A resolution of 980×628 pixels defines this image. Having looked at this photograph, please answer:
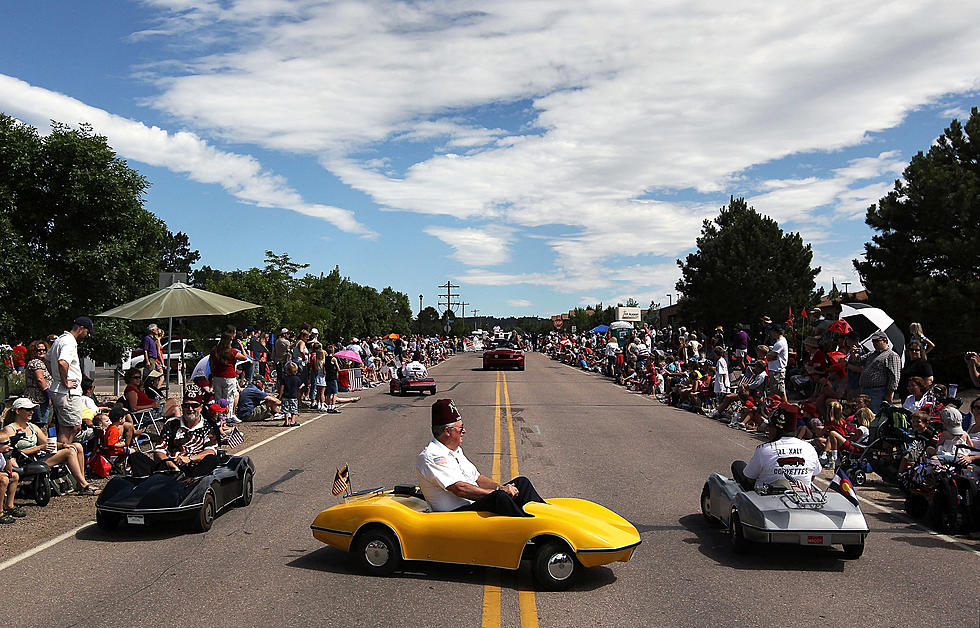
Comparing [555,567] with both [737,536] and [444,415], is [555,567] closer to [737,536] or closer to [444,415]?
[444,415]

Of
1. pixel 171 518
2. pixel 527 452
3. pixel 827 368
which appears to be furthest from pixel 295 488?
pixel 827 368

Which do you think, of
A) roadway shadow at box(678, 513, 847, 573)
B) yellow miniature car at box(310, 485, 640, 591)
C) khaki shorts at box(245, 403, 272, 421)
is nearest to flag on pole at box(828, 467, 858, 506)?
roadway shadow at box(678, 513, 847, 573)

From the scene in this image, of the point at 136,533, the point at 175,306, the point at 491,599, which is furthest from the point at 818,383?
the point at 175,306

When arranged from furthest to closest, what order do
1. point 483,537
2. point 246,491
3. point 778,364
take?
point 778,364 → point 246,491 → point 483,537

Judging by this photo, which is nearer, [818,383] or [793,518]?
[793,518]

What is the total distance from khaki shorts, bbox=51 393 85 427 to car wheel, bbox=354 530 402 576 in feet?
18.8

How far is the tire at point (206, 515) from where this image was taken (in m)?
7.69

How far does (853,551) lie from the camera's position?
6.72m

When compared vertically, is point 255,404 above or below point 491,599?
above

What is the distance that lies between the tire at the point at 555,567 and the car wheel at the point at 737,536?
1801 mm

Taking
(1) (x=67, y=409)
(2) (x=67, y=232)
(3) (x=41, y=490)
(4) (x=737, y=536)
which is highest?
(2) (x=67, y=232)

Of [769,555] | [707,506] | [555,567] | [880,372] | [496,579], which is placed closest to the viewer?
[555,567]

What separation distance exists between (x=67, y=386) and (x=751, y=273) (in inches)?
1765

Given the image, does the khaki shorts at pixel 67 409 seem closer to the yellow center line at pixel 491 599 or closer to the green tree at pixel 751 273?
the yellow center line at pixel 491 599
